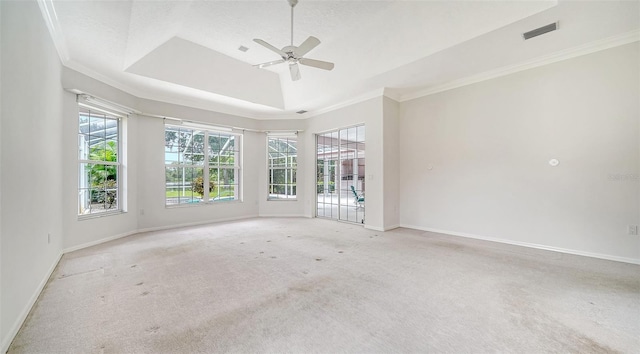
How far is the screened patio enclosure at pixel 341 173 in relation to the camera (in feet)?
20.4

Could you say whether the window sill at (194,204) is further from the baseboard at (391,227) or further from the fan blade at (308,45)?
the fan blade at (308,45)

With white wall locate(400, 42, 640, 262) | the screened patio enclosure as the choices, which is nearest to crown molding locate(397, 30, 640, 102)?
white wall locate(400, 42, 640, 262)

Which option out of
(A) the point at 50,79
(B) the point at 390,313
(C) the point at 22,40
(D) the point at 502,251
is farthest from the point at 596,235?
(A) the point at 50,79

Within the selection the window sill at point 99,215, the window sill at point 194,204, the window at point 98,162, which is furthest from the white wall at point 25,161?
the window sill at point 194,204

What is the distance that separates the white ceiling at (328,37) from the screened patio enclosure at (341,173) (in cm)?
143

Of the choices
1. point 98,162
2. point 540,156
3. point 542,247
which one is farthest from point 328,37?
point 542,247

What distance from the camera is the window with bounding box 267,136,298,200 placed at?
7273 mm

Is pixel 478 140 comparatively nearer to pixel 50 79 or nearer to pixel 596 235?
pixel 596 235

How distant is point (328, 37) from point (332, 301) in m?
3.92

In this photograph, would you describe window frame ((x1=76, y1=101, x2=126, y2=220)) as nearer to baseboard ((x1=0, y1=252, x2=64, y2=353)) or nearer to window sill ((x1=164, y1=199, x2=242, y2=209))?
window sill ((x1=164, y1=199, x2=242, y2=209))

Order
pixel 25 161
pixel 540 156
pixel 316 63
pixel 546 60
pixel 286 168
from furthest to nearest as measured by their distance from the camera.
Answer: pixel 286 168 → pixel 540 156 → pixel 546 60 → pixel 316 63 → pixel 25 161

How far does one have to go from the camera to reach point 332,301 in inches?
92.7

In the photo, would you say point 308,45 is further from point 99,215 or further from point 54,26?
point 99,215

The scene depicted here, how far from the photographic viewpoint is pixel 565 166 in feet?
12.6
